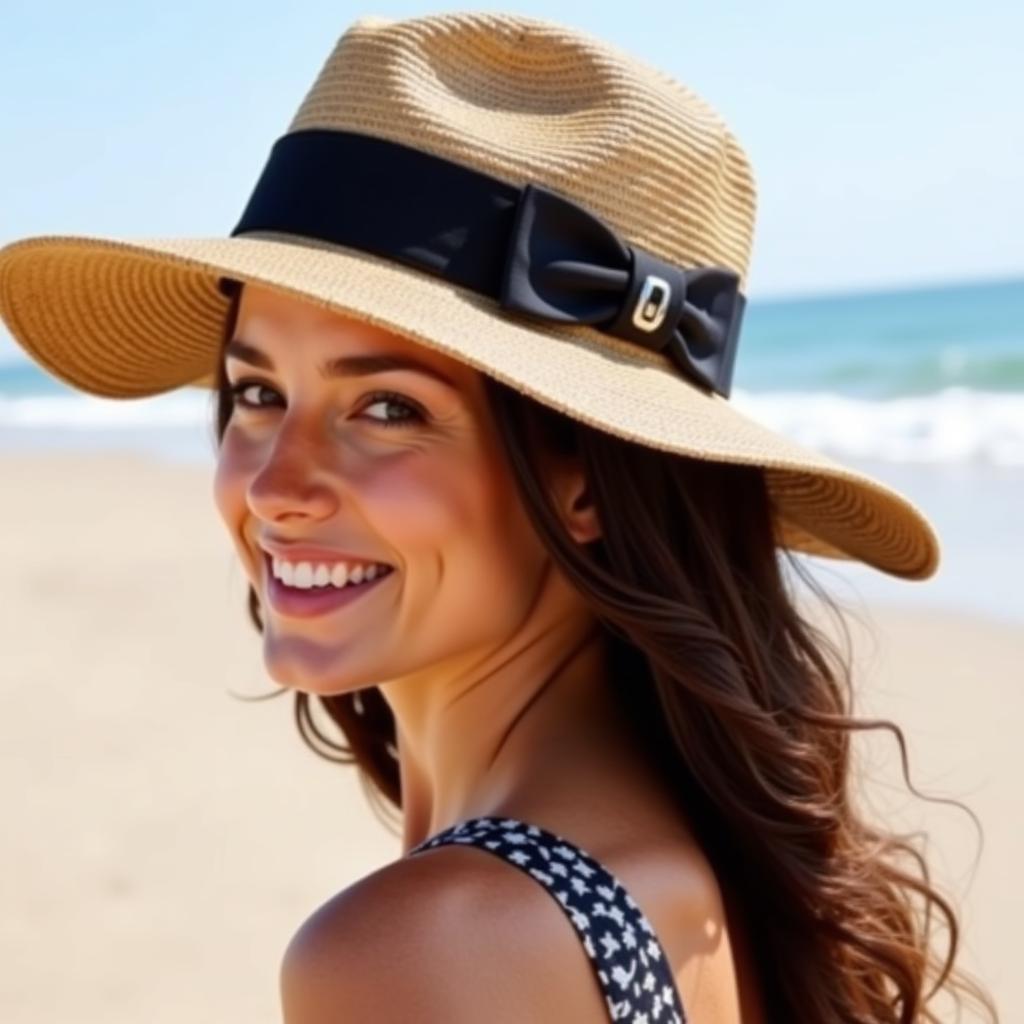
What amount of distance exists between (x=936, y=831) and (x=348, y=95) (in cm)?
420

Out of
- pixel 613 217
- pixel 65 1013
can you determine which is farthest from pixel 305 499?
pixel 65 1013

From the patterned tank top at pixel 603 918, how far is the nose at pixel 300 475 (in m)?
0.42

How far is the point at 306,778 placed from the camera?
274 inches

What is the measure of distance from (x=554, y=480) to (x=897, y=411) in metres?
20.1

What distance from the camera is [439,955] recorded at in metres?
1.74

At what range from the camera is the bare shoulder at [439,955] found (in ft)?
5.68

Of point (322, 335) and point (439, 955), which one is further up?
point (322, 335)

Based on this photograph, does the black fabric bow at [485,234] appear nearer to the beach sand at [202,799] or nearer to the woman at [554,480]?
the woman at [554,480]

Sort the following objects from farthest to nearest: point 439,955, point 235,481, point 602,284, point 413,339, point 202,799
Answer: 1. point 202,799
2. point 235,481
3. point 602,284
4. point 413,339
5. point 439,955

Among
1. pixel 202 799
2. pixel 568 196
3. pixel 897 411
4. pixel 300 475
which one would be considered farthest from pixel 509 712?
pixel 897 411

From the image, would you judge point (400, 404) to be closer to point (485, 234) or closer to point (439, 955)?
point (485, 234)

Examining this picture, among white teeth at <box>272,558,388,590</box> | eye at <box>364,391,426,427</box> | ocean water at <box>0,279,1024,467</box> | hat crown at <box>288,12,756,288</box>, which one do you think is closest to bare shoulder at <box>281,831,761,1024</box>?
white teeth at <box>272,558,388,590</box>

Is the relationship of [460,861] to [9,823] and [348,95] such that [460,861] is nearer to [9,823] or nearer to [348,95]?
[348,95]

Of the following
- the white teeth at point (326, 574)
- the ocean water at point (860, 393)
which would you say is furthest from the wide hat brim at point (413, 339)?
the ocean water at point (860, 393)
